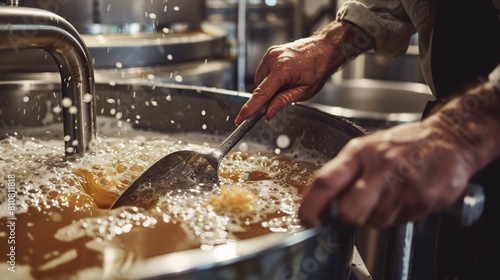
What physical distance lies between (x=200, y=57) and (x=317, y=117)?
2.51 feet

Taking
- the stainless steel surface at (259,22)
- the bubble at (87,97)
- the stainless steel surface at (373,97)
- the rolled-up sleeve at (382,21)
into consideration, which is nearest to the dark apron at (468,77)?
the rolled-up sleeve at (382,21)

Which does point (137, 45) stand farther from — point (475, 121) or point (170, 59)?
point (475, 121)

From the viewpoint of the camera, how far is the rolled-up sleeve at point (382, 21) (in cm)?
111

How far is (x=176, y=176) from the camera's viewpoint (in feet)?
2.76

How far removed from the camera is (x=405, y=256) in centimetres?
72

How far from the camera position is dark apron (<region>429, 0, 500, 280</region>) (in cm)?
85

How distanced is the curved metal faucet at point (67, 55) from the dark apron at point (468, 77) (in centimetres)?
63

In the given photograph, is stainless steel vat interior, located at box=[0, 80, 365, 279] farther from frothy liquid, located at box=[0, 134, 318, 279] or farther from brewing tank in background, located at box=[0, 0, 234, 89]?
brewing tank in background, located at box=[0, 0, 234, 89]

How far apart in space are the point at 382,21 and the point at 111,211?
2.27 feet

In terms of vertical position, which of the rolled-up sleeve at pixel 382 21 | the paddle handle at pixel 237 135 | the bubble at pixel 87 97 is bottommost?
the paddle handle at pixel 237 135

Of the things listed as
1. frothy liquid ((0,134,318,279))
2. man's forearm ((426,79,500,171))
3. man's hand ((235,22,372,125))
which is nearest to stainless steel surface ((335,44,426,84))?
man's hand ((235,22,372,125))

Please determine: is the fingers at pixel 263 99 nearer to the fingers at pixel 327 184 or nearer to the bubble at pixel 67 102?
the bubble at pixel 67 102

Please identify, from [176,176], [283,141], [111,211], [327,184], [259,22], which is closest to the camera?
[327,184]

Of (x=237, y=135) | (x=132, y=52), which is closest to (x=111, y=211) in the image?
(x=237, y=135)
